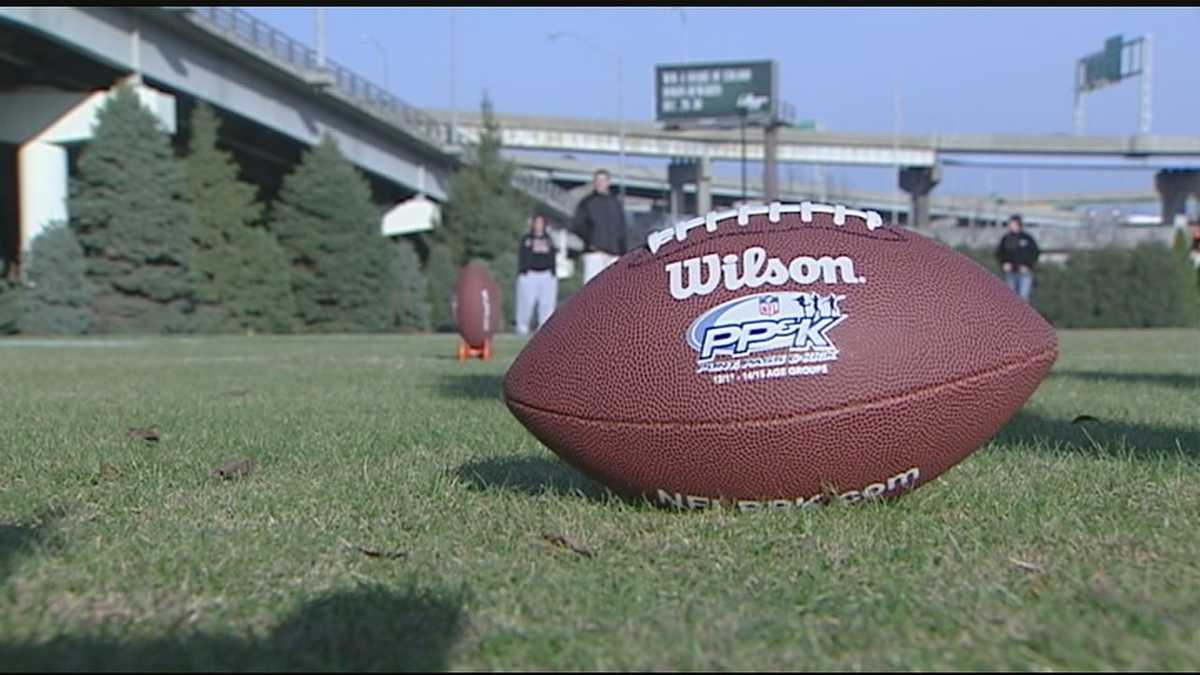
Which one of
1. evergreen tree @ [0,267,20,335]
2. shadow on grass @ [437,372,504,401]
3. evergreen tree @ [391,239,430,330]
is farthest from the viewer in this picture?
evergreen tree @ [391,239,430,330]

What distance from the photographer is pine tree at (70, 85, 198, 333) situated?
3048 cm

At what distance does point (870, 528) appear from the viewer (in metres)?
3.44

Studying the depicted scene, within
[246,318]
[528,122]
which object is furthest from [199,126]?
[528,122]

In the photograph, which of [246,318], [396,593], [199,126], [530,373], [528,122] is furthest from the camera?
[528,122]

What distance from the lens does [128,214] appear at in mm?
31203

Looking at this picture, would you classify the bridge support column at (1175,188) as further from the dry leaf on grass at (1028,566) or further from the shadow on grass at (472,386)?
the dry leaf on grass at (1028,566)

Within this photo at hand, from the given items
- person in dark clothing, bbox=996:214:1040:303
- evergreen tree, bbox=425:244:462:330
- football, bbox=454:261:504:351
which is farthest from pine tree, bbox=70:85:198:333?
person in dark clothing, bbox=996:214:1040:303

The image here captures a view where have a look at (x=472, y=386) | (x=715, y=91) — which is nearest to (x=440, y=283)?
(x=715, y=91)

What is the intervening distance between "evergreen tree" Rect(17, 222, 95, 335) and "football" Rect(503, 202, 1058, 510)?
93.5 feet

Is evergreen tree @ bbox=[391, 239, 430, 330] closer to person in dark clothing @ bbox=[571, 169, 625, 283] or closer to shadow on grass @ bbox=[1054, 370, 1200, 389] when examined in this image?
person in dark clothing @ bbox=[571, 169, 625, 283]

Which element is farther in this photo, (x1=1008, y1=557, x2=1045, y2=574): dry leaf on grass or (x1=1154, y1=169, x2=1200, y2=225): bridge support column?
(x1=1154, y1=169, x2=1200, y2=225): bridge support column

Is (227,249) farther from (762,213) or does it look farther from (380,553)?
(380,553)

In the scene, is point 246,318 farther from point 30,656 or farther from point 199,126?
point 30,656

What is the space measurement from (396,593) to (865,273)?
164 centimetres
